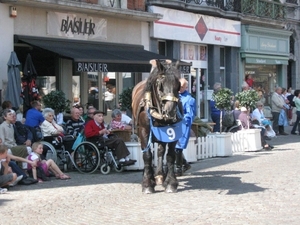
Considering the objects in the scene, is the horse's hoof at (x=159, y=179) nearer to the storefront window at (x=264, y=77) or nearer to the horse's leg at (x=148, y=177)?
the horse's leg at (x=148, y=177)

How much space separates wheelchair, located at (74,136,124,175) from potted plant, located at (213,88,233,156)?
12.8 feet

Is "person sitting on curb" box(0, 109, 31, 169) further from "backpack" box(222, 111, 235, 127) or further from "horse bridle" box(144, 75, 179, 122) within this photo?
"backpack" box(222, 111, 235, 127)

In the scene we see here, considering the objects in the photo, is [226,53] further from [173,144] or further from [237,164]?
[173,144]

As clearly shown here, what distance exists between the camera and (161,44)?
25172mm

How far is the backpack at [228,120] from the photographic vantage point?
760 inches

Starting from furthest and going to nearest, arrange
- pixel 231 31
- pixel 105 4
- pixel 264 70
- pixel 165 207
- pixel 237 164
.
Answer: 1. pixel 264 70
2. pixel 231 31
3. pixel 105 4
4. pixel 237 164
5. pixel 165 207

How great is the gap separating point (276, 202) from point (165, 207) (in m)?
1.66

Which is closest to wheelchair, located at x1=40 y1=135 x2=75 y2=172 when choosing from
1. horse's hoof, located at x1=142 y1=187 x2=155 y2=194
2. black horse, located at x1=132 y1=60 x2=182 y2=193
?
black horse, located at x1=132 y1=60 x2=182 y2=193

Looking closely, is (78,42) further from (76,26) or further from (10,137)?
(10,137)

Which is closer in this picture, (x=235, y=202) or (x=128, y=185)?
(x=235, y=202)

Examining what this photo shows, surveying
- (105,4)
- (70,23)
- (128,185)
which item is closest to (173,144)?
(128,185)

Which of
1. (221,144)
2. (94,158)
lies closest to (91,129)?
(94,158)

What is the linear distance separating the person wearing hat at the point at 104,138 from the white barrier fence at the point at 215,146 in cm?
53

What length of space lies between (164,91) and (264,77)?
2168 centimetres
